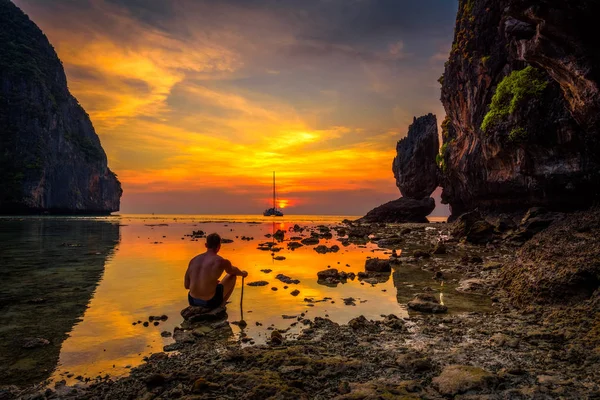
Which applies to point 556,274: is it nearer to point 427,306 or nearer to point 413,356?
point 427,306

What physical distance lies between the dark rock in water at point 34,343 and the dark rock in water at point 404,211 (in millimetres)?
69447

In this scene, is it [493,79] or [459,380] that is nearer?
[459,380]

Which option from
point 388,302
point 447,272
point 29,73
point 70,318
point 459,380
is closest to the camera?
point 459,380

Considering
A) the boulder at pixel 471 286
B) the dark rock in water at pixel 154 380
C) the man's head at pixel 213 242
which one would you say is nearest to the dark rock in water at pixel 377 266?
the boulder at pixel 471 286

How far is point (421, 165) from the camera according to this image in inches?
3019

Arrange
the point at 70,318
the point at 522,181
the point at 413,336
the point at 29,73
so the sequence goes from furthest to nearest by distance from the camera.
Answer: the point at 29,73, the point at 522,181, the point at 70,318, the point at 413,336

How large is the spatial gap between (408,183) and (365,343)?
75315 mm

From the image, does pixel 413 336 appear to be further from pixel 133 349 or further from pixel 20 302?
pixel 20 302

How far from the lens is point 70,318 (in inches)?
336

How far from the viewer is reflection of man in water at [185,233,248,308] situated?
28.0 feet

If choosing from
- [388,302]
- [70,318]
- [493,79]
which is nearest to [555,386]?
[388,302]

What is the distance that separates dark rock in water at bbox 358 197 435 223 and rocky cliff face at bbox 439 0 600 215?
1565 centimetres

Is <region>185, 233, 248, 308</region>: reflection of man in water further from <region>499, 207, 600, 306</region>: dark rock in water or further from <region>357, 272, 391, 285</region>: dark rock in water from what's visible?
<region>499, 207, 600, 306</region>: dark rock in water

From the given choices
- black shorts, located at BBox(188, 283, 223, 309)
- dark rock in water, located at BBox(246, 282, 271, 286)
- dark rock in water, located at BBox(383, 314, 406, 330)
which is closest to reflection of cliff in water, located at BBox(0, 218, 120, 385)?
black shorts, located at BBox(188, 283, 223, 309)
